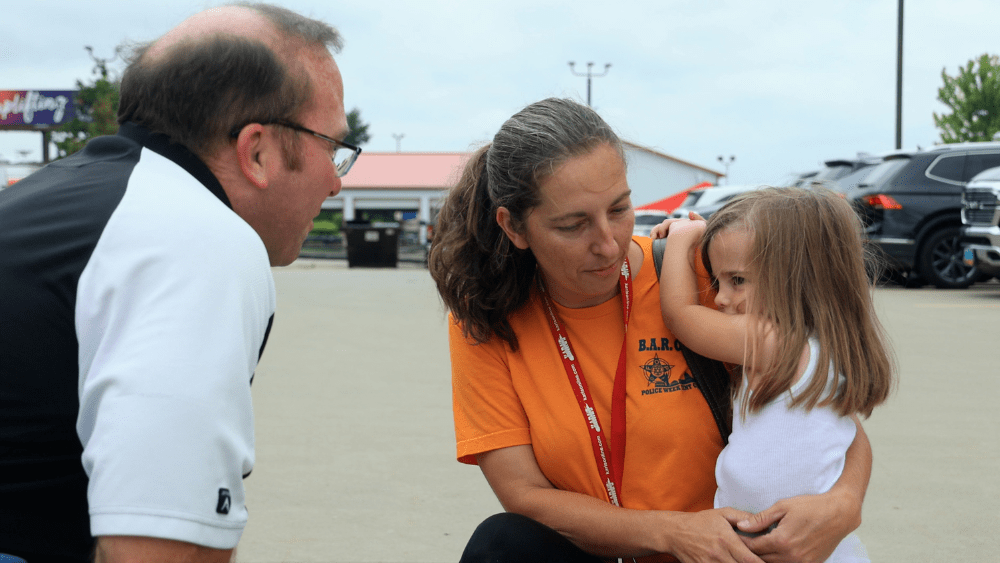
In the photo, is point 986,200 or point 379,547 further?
point 986,200

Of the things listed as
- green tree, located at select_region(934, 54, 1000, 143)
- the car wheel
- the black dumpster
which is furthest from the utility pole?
the black dumpster

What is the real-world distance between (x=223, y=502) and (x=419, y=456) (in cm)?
362

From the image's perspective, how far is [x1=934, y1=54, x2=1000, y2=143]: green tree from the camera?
2870cm

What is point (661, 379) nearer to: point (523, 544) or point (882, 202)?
point (523, 544)

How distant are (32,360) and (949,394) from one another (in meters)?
6.12

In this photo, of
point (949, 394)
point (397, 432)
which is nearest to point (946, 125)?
point (949, 394)

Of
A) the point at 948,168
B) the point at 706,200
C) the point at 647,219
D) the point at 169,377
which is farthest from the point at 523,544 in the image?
the point at 647,219

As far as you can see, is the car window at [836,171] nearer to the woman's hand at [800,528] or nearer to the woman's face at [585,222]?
the woman's face at [585,222]

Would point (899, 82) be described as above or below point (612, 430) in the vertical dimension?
above

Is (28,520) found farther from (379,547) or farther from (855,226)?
(379,547)

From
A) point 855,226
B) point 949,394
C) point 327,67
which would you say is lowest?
point 949,394

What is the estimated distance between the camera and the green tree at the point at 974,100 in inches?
1130

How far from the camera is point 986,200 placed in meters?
11.4

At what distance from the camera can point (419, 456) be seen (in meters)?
4.79
